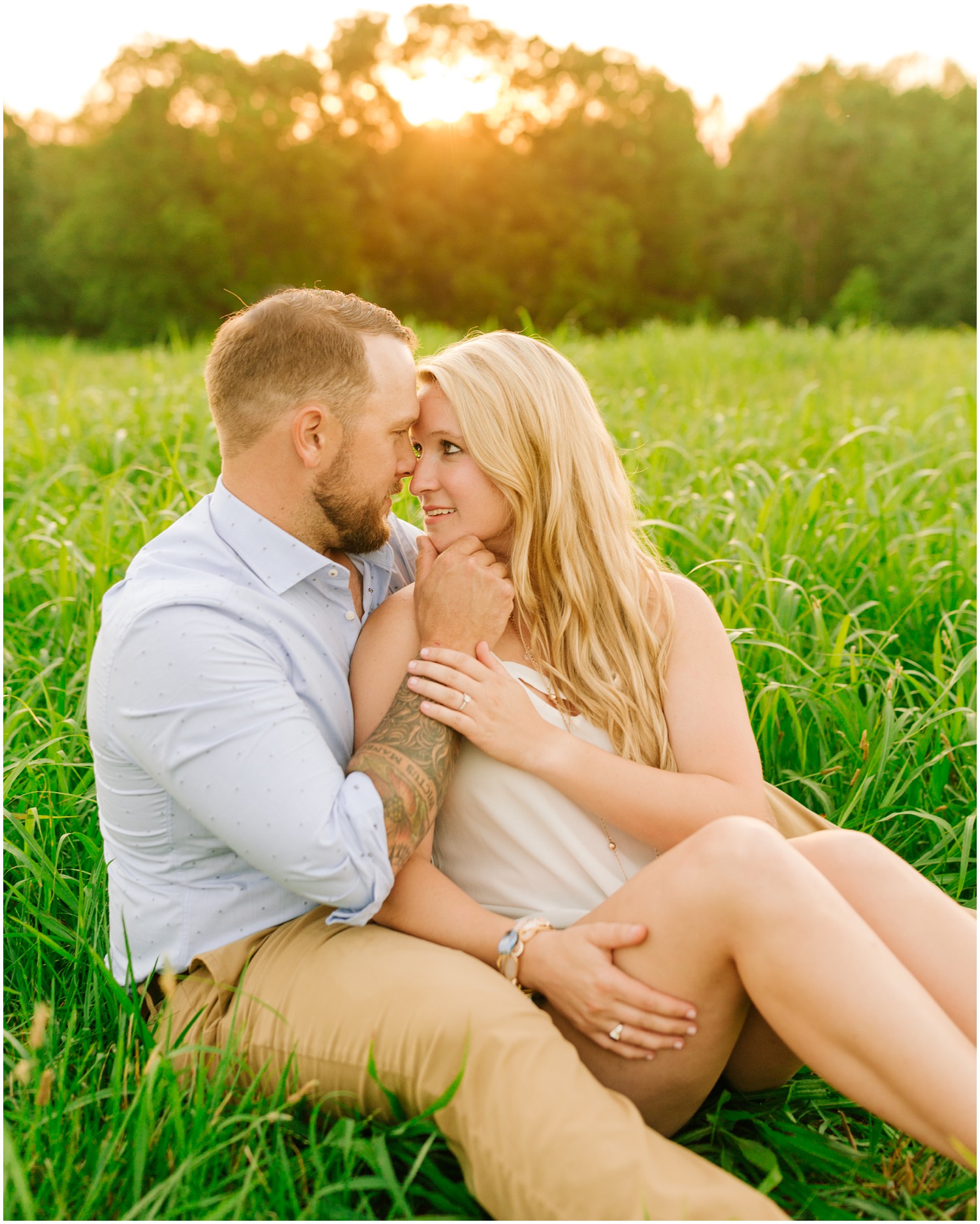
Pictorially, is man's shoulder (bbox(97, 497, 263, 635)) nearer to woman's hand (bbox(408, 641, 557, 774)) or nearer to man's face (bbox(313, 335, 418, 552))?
man's face (bbox(313, 335, 418, 552))

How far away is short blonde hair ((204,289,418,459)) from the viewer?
2.19 m

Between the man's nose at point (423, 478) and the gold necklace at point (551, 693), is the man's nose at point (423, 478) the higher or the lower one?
the higher one

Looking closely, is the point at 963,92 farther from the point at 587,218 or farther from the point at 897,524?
the point at 897,524

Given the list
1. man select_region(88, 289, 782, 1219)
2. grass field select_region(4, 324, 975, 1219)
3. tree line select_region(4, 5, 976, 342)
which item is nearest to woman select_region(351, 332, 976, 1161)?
man select_region(88, 289, 782, 1219)

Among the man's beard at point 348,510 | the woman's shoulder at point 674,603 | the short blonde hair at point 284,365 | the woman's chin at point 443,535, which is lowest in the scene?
the woman's shoulder at point 674,603

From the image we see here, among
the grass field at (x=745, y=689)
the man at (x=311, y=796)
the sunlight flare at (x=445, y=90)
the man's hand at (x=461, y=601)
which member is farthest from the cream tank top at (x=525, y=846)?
the sunlight flare at (x=445, y=90)

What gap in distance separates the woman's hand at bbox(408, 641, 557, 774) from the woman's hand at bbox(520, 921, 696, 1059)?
384 millimetres

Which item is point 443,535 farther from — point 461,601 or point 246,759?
point 246,759

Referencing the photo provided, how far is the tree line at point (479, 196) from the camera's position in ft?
84.8

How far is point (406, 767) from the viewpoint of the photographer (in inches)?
77.4

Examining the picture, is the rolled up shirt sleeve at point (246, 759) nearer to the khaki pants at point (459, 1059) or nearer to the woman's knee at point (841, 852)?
the khaki pants at point (459, 1059)

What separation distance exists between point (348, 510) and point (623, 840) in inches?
38.0

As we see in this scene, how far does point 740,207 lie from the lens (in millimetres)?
32469

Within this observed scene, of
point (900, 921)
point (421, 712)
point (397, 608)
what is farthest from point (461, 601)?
point (900, 921)
